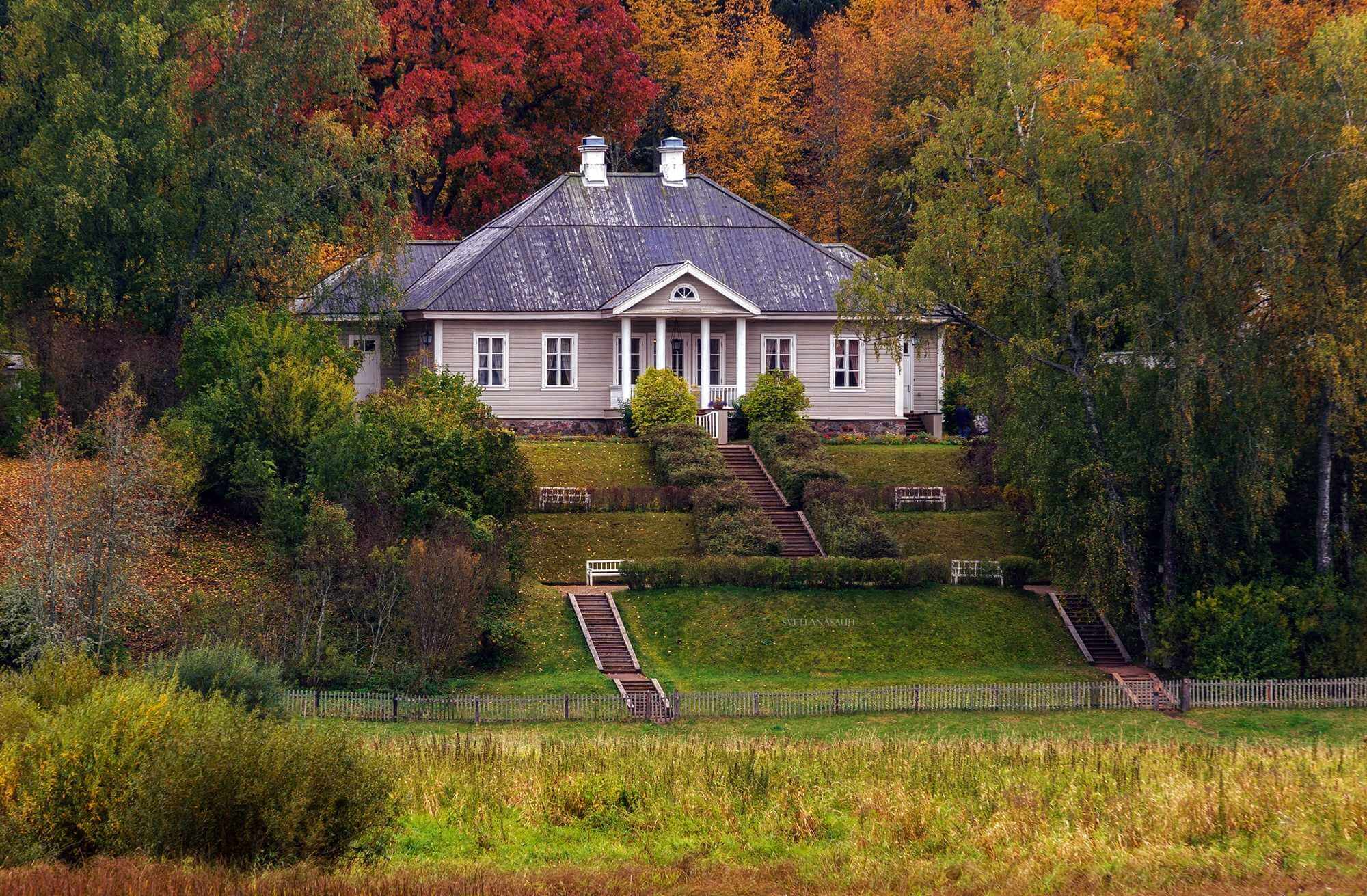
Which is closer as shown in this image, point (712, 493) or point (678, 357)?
point (712, 493)

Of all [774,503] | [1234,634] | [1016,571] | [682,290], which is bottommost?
[1234,634]

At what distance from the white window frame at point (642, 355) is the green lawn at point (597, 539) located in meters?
8.15

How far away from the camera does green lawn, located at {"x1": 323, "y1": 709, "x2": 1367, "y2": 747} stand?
2783 centimetres

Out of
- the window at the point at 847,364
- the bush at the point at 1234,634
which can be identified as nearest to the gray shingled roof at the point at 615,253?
the window at the point at 847,364

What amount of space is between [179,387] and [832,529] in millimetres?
15626

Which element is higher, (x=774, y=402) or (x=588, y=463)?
(x=774, y=402)

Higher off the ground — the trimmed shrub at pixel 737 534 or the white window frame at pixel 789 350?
the white window frame at pixel 789 350

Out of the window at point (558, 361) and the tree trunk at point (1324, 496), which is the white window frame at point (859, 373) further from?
the tree trunk at point (1324, 496)

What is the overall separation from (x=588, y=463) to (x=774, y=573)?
820 cm

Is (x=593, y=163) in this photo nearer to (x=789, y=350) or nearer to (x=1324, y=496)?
(x=789, y=350)

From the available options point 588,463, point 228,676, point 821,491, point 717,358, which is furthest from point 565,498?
point 228,676

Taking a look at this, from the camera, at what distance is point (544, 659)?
33.0 meters

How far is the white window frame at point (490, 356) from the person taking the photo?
46.6m

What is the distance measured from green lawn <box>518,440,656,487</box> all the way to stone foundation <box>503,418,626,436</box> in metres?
1.86
